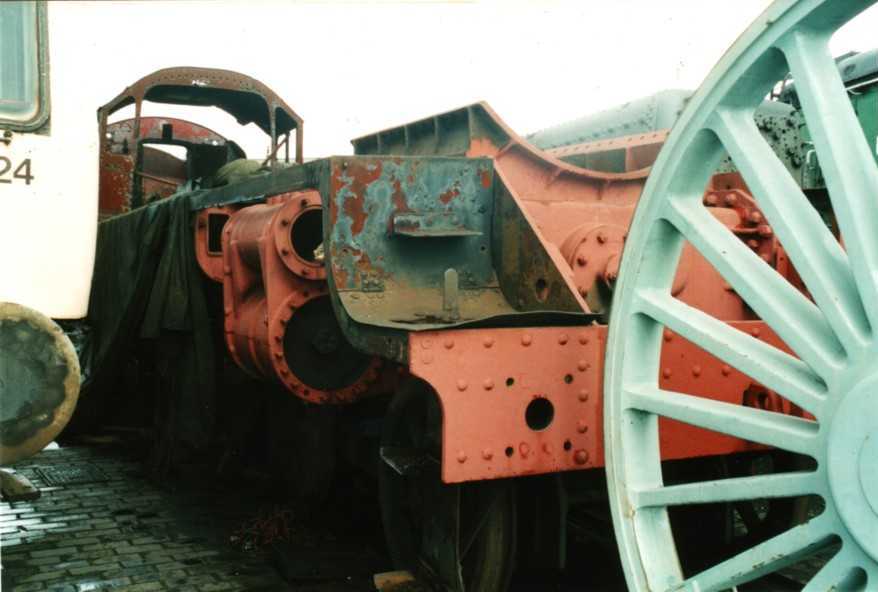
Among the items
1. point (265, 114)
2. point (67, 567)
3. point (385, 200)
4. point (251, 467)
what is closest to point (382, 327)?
point (385, 200)

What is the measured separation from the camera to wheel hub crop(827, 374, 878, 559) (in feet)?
6.14

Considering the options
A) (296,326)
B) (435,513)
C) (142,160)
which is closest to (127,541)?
(296,326)

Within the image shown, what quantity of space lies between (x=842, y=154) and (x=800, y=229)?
226 mm

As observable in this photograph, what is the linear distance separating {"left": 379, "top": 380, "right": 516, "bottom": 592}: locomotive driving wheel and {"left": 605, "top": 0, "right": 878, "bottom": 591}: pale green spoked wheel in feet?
2.96

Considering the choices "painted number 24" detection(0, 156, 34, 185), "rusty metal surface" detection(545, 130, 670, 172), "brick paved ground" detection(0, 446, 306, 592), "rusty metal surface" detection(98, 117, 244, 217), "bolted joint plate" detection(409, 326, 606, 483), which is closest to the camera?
"bolted joint plate" detection(409, 326, 606, 483)

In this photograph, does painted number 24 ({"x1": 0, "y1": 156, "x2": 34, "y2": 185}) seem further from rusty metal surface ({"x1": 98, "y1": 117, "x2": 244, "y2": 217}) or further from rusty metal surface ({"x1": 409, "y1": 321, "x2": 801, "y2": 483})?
rusty metal surface ({"x1": 98, "y1": 117, "x2": 244, "y2": 217})

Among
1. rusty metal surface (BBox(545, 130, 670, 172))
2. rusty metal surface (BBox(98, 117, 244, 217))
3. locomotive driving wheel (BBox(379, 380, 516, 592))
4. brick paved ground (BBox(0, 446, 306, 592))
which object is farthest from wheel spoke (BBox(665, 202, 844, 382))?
rusty metal surface (BBox(98, 117, 244, 217))

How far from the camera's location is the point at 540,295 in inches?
133

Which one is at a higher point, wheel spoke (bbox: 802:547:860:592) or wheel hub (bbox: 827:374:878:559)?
wheel hub (bbox: 827:374:878:559)

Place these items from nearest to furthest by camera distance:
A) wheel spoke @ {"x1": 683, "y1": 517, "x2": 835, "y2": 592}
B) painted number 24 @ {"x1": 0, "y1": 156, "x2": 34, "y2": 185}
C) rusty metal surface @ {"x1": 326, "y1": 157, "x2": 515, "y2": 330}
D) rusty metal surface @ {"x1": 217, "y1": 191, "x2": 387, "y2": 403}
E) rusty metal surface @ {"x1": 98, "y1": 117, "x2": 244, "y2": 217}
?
wheel spoke @ {"x1": 683, "y1": 517, "x2": 835, "y2": 592}, painted number 24 @ {"x1": 0, "y1": 156, "x2": 34, "y2": 185}, rusty metal surface @ {"x1": 326, "y1": 157, "x2": 515, "y2": 330}, rusty metal surface @ {"x1": 217, "y1": 191, "x2": 387, "y2": 403}, rusty metal surface @ {"x1": 98, "y1": 117, "x2": 244, "y2": 217}

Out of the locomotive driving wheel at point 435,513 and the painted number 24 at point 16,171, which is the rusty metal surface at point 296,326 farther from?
the painted number 24 at point 16,171

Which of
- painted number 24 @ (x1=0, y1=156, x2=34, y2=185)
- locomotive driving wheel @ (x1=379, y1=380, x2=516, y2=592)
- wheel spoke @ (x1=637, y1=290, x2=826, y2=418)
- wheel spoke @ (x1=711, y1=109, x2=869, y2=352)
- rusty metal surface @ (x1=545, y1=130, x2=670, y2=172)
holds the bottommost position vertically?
locomotive driving wheel @ (x1=379, y1=380, x2=516, y2=592)

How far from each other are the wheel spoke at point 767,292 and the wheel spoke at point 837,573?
392 mm

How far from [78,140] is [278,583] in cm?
221
